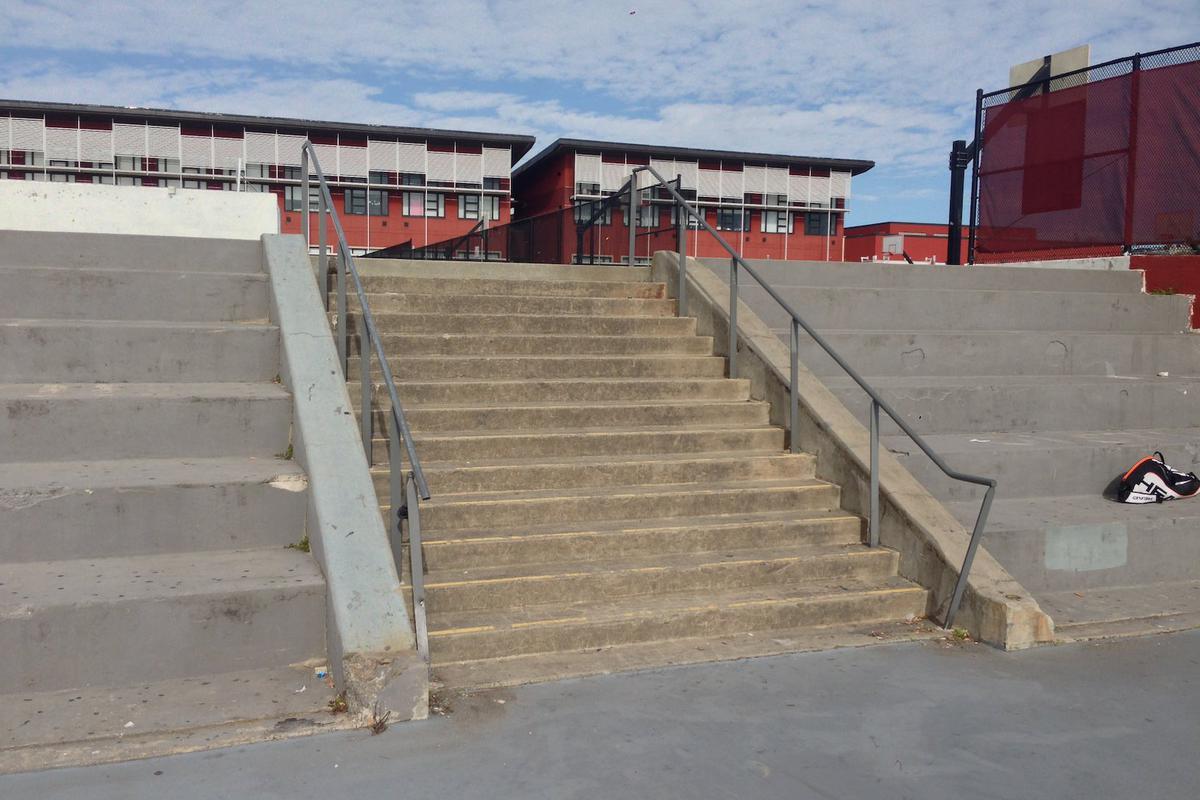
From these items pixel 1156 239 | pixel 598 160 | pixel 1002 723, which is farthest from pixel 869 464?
pixel 598 160

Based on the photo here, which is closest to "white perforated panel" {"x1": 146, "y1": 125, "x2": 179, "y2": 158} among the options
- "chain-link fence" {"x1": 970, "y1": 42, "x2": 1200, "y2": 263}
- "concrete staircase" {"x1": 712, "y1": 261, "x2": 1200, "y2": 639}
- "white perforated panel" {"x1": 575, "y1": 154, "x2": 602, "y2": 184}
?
"white perforated panel" {"x1": 575, "y1": 154, "x2": 602, "y2": 184}

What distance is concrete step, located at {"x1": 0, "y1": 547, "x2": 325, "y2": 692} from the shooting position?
156 inches

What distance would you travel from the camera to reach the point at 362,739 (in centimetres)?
369

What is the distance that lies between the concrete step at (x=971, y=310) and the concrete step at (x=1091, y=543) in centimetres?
271

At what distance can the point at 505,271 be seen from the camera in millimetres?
9164

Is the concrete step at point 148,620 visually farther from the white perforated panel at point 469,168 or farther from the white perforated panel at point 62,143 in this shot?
the white perforated panel at point 62,143

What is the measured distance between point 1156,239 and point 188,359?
9983 millimetres

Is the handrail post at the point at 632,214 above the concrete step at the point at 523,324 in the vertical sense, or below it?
above

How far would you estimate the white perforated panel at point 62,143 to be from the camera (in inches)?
1586

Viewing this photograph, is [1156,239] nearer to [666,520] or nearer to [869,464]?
[869,464]

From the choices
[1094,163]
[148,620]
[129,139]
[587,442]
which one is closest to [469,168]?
[129,139]

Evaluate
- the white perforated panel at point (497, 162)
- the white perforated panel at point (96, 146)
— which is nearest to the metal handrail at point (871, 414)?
the white perforated panel at point (497, 162)

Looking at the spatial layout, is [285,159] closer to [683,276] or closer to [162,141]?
[162,141]

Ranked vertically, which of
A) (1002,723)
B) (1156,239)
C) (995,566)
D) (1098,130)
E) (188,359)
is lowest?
(1002,723)
